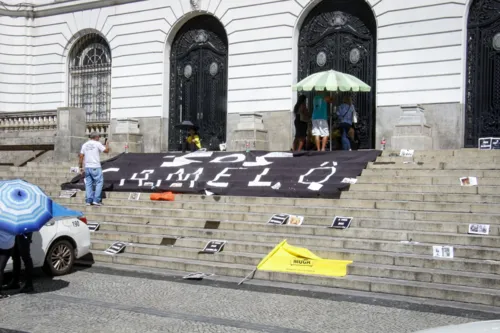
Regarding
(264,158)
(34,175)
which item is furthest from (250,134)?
(34,175)

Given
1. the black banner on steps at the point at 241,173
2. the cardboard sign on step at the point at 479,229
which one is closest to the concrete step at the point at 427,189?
the black banner on steps at the point at 241,173

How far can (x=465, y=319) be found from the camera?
802cm

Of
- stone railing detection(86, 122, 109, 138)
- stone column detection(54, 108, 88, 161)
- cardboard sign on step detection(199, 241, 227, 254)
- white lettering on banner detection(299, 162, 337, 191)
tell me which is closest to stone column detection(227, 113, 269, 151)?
stone column detection(54, 108, 88, 161)

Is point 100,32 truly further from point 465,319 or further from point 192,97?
point 465,319

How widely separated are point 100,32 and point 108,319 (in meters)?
20.0

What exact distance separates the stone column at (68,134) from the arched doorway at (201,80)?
3.91 metres

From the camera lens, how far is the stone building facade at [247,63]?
19.3m

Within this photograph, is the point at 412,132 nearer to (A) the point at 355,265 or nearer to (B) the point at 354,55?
(B) the point at 354,55

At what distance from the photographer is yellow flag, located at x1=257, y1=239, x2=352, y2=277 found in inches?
404

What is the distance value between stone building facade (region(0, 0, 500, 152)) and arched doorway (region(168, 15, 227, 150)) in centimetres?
4

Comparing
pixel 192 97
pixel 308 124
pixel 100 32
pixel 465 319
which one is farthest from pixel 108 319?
pixel 100 32

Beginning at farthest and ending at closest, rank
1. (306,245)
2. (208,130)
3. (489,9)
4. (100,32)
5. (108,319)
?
(100,32), (208,130), (489,9), (306,245), (108,319)

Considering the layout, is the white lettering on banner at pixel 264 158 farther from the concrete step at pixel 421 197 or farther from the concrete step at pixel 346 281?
the concrete step at pixel 346 281

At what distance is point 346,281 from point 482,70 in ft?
38.9
